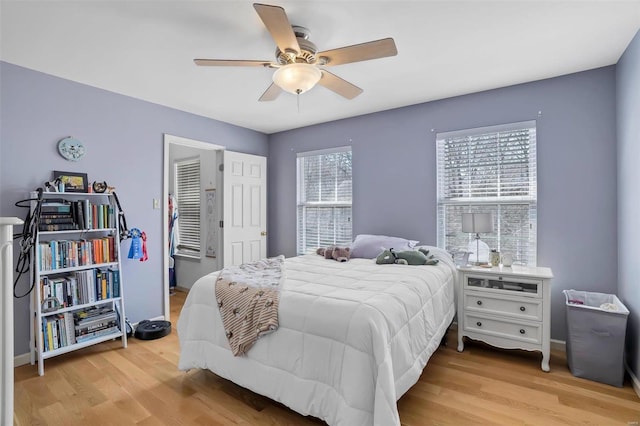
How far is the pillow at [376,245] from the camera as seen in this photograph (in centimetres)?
349

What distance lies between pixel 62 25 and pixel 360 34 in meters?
2.01

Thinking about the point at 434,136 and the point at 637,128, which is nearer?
the point at 637,128

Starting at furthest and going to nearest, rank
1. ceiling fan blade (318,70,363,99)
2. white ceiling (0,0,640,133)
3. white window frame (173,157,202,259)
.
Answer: white window frame (173,157,202,259) → ceiling fan blade (318,70,363,99) → white ceiling (0,0,640,133)

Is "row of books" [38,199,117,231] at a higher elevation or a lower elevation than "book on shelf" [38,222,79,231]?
higher

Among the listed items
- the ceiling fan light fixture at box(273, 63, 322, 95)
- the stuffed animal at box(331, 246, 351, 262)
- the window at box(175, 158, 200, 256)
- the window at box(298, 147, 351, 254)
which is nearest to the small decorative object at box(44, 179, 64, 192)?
the ceiling fan light fixture at box(273, 63, 322, 95)

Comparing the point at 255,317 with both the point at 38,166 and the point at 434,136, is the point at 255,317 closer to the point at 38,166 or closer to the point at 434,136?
the point at 38,166

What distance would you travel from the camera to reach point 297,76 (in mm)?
2107

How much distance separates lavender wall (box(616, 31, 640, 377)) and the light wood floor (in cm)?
57

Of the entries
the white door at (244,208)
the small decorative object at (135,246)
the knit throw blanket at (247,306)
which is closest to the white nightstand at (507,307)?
the knit throw blanket at (247,306)

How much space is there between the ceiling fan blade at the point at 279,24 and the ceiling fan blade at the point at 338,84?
0.41m

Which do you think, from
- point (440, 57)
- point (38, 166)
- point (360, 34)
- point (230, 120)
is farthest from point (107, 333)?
point (440, 57)

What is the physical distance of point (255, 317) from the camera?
6.57 ft

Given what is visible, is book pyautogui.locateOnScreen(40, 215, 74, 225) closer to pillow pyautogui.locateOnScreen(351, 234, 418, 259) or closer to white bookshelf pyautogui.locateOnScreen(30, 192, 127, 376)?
white bookshelf pyautogui.locateOnScreen(30, 192, 127, 376)

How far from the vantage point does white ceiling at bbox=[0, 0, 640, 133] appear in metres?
1.97
